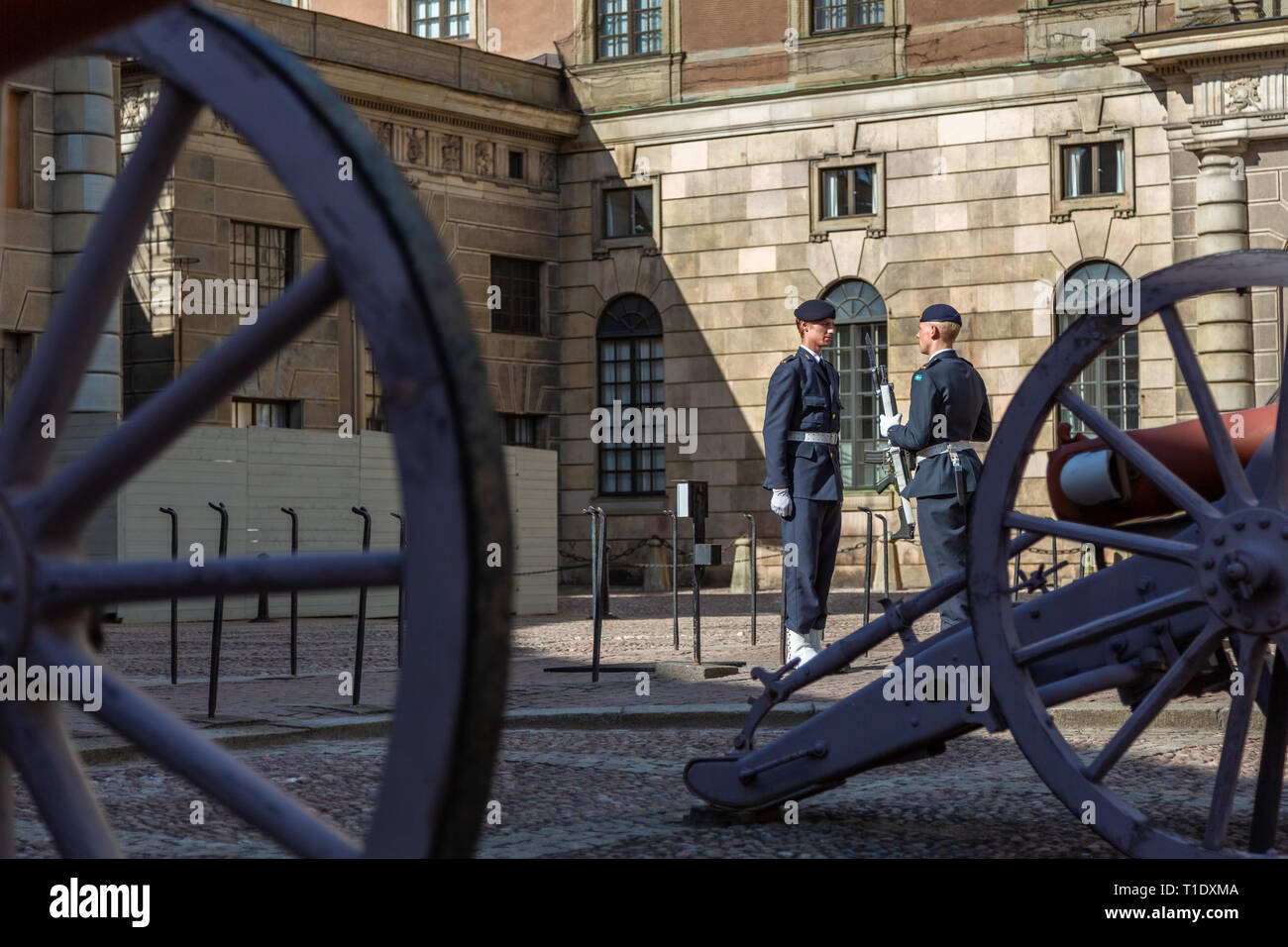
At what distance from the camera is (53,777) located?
2.13 metres

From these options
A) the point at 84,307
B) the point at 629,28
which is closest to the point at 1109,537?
the point at 84,307

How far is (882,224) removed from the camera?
2894 cm

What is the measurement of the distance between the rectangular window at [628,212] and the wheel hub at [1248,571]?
87.9ft

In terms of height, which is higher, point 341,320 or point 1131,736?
point 341,320

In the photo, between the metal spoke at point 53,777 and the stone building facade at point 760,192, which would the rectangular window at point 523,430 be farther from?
the metal spoke at point 53,777

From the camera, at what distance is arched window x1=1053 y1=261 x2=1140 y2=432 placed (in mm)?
27281

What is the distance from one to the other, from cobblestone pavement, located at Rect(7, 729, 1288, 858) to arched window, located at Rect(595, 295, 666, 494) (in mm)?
22486

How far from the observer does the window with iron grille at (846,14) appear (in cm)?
2936

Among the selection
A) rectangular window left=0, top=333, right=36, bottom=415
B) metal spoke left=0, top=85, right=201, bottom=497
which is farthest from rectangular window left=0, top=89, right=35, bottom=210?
metal spoke left=0, top=85, right=201, bottom=497
